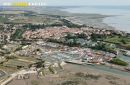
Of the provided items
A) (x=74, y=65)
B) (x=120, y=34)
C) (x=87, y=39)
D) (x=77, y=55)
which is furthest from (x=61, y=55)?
(x=120, y=34)

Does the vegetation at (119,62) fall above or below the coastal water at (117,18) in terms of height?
below

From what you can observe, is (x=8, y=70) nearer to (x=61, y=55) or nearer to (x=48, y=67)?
(x=48, y=67)

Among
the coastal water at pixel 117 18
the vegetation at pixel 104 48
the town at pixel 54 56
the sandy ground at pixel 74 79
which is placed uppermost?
the coastal water at pixel 117 18

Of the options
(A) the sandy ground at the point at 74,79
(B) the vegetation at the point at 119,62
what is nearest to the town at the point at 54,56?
(B) the vegetation at the point at 119,62

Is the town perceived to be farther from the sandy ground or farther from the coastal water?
the coastal water

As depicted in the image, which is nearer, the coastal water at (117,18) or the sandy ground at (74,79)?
the sandy ground at (74,79)

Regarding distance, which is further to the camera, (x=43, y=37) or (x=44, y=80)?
(x=43, y=37)

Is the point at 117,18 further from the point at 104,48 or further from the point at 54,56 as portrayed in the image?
the point at 54,56

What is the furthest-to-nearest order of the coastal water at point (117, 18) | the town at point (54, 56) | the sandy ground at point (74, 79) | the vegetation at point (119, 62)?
the coastal water at point (117, 18)
the vegetation at point (119, 62)
the town at point (54, 56)
the sandy ground at point (74, 79)

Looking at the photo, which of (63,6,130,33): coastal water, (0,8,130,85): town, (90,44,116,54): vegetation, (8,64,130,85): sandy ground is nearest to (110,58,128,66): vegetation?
(0,8,130,85): town

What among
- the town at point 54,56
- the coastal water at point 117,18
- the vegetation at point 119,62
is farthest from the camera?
the coastal water at point 117,18

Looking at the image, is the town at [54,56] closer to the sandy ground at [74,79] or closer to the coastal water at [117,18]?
the sandy ground at [74,79]
